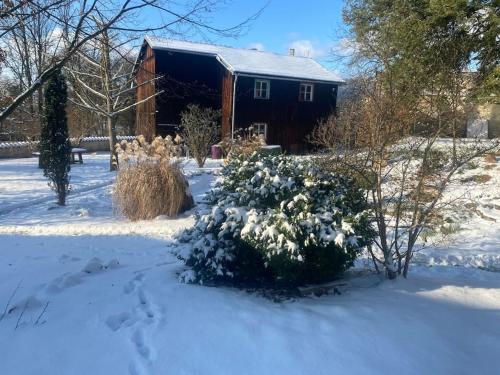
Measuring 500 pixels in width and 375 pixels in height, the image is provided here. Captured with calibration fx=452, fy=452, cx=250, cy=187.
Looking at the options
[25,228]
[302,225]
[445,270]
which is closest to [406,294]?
[302,225]

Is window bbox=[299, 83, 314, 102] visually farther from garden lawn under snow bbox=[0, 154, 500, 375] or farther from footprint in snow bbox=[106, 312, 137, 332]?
footprint in snow bbox=[106, 312, 137, 332]

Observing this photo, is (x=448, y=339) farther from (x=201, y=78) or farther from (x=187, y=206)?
(x=201, y=78)

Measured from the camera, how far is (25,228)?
8.73 meters

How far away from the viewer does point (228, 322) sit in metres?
3.41

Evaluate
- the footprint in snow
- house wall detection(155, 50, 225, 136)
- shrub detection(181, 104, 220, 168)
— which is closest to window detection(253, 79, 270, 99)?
house wall detection(155, 50, 225, 136)

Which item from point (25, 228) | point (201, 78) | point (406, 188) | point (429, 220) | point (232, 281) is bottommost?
point (25, 228)

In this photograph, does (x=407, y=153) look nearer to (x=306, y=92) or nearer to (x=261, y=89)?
(x=261, y=89)

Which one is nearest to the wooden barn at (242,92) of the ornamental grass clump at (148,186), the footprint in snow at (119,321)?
the ornamental grass clump at (148,186)

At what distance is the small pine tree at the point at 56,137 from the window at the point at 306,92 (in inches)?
649

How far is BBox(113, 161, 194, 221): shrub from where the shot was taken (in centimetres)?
930

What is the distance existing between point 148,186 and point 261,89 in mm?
16589

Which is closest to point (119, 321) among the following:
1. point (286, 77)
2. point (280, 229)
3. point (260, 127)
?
point (280, 229)

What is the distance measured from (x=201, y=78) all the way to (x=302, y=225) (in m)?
22.4

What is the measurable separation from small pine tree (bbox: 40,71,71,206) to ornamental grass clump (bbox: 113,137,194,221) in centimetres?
240
